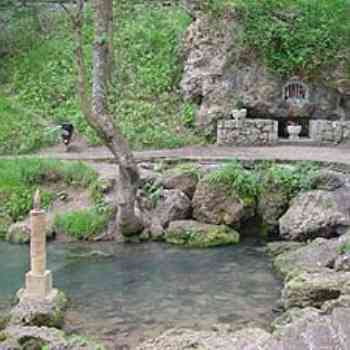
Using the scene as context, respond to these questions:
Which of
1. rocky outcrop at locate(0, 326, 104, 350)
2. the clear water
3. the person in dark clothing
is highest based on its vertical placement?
the person in dark clothing

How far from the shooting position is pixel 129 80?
23.9 metres

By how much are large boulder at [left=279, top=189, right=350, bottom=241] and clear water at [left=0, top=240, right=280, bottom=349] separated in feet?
2.71

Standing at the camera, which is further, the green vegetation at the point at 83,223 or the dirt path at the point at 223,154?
the dirt path at the point at 223,154

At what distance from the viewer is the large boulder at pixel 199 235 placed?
1599cm

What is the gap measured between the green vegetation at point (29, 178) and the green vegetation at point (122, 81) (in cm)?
283

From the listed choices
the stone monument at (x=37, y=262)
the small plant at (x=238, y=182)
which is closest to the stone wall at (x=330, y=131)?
the small plant at (x=238, y=182)

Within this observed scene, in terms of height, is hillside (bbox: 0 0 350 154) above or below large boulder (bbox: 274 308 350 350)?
above

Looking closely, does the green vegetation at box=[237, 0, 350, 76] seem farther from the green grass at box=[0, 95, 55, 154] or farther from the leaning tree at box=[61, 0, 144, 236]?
the leaning tree at box=[61, 0, 144, 236]

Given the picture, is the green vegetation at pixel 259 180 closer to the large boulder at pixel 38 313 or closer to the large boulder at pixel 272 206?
the large boulder at pixel 272 206

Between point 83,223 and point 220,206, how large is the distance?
296cm

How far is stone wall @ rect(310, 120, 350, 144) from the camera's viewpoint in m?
21.2

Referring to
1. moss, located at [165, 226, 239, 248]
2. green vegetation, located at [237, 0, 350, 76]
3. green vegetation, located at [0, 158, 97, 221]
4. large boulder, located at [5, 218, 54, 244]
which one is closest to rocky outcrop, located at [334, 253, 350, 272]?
moss, located at [165, 226, 239, 248]

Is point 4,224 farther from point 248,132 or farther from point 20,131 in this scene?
point 248,132

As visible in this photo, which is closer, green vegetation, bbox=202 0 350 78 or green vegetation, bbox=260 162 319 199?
green vegetation, bbox=260 162 319 199
